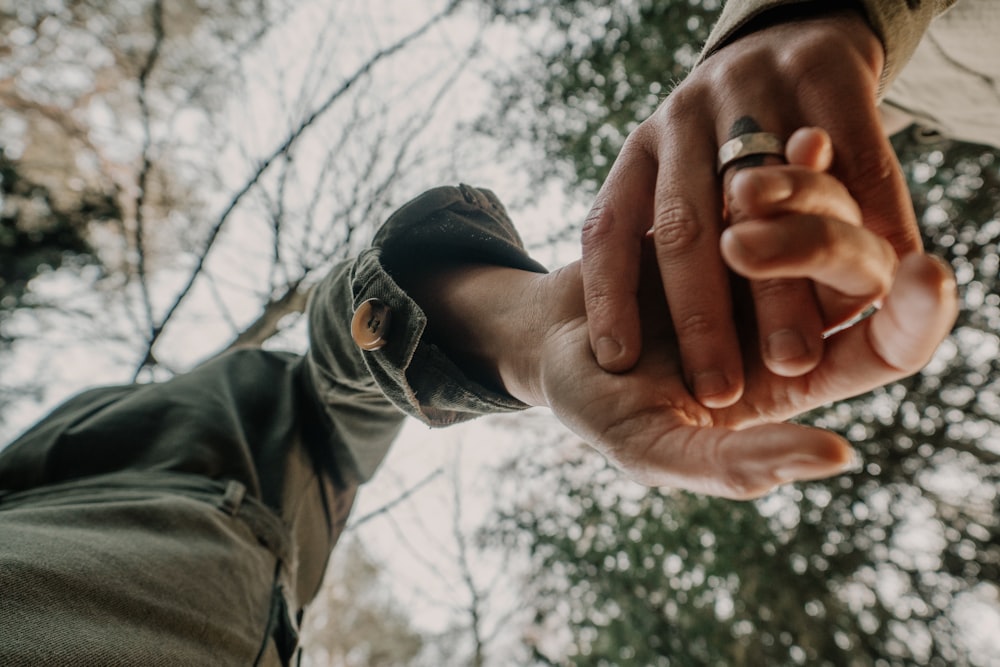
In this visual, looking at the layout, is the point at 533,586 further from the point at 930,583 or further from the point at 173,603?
the point at 173,603

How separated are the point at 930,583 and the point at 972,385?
3.90 ft

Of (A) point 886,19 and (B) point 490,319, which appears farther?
(B) point 490,319

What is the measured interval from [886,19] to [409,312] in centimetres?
106

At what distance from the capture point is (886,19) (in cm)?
89

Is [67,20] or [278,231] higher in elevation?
[67,20]

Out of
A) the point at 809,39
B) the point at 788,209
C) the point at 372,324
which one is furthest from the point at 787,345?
the point at 372,324

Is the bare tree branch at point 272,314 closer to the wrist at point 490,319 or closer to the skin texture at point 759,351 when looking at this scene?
the wrist at point 490,319

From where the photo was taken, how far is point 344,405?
1.53m

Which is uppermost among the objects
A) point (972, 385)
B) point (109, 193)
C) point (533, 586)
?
point (109, 193)

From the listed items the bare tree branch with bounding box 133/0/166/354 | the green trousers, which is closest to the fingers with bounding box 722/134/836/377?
the green trousers

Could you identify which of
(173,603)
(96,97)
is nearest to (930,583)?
(173,603)

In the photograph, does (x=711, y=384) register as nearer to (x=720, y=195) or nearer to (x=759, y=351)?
(x=759, y=351)

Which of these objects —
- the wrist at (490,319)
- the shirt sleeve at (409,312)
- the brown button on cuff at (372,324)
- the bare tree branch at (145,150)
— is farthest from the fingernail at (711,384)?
the bare tree branch at (145,150)

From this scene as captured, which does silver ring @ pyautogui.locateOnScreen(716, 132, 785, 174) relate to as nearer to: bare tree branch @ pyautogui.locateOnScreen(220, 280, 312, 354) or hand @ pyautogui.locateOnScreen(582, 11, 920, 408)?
hand @ pyautogui.locateOnScreen(582, 11, 920, 408)
